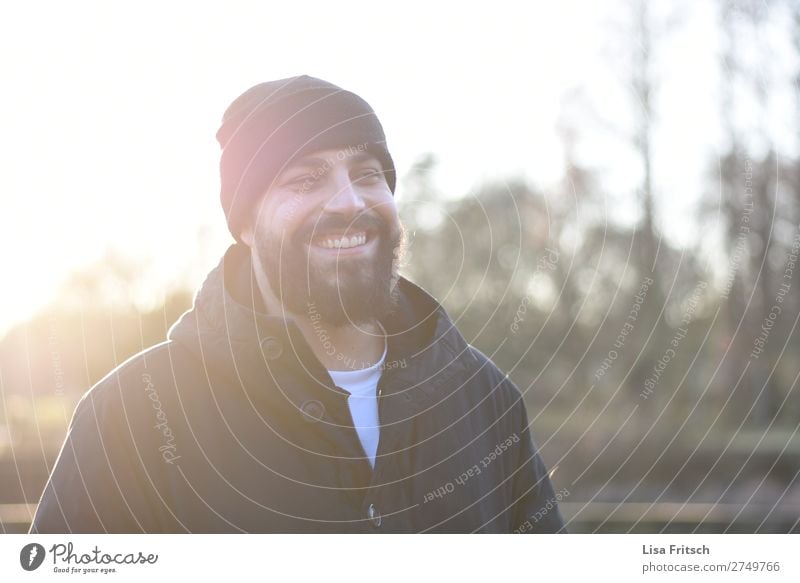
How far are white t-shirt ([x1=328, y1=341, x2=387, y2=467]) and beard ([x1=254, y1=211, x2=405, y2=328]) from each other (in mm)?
152

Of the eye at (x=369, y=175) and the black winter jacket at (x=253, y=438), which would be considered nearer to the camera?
the black winter jacket at (x=253, y=438)

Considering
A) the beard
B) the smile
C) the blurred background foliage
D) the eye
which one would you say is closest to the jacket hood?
the beard

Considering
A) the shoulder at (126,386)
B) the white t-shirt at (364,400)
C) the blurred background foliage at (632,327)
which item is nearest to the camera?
the shoulder at (126,386)

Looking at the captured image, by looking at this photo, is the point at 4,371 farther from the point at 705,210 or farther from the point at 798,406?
the point at 798,406

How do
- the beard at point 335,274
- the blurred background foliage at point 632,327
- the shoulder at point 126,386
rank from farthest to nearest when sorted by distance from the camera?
the blurred background foliage at point 632,327, the beard at point 335,274, the shoulder at point 126,386

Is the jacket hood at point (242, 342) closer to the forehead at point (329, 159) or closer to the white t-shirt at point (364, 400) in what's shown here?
the white t-shirt at point (364, 400)

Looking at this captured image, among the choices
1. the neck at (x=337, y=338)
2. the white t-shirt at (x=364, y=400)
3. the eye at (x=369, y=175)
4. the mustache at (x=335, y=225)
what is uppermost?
the eye at (x=369, y=175)

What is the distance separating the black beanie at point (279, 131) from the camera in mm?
2061

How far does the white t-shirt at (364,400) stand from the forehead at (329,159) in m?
0.51

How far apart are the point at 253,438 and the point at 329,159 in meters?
0.70

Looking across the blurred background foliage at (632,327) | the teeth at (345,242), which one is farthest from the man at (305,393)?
the blurred background foliage at (632,327)

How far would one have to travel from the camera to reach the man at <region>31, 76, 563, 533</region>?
1843 mm

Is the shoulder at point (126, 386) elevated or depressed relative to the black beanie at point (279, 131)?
depressed

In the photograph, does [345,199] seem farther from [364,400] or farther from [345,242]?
[364,400]
